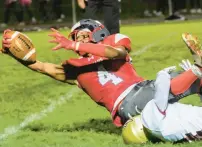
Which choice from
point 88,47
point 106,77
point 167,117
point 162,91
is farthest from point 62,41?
point 167,117

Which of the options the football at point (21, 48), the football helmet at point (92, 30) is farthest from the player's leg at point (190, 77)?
the football at point (21, 48)

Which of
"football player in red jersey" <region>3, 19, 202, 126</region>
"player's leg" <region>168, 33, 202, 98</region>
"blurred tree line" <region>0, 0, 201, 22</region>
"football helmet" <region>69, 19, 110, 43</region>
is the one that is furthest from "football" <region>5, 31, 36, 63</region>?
"blurred tree line" <region>0, 0, 201, 22</region>

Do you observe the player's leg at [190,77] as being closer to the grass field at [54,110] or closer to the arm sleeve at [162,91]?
the arm sleeve at [162,91]

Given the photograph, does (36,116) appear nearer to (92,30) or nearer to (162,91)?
(92,30)

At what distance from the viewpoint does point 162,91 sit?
495cm

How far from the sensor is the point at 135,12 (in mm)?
27500

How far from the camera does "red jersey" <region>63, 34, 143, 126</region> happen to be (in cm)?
553

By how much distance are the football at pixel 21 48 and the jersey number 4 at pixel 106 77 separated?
69 cm

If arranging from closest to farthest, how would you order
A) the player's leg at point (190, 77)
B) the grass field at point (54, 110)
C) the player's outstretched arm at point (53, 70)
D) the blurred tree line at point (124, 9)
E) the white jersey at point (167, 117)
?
the white jersey at point (167, 117)
the player's leg at point (190, 77)
the grass field at point (54, 110)
the player's outstretched arm at point (53, 70)
the blurred tree line at point (124, 9)

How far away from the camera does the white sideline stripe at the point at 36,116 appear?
6.00 m

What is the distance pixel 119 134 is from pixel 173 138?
86 centimetres

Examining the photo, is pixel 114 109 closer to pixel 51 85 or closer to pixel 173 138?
pixel 173 138

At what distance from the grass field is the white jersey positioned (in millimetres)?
97

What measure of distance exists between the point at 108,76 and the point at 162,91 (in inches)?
30.9
